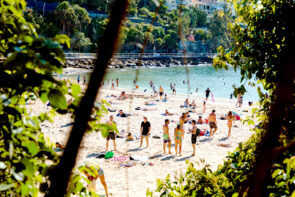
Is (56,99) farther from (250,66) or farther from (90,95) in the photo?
(250,66)

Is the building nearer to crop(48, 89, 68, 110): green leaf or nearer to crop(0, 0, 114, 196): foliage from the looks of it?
crop(0, 0, 114, 196): foliage

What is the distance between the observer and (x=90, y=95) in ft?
2.47

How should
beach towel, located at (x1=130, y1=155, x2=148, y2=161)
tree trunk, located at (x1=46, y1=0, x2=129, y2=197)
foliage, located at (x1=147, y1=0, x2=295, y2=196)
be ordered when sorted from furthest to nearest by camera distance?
beach towel, located at (x1=130, y1=155, x2=148, y2=161) < foliage, located at (x1=147, y1=0, x2=295, y2=196) < tree trunk, located at (x1=46, y1=0, x2=129, y2=197)

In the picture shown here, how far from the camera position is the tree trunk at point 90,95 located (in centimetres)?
73

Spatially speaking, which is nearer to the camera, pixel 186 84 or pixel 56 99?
pixel 56 99

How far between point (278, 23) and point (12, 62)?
2725 millimetres

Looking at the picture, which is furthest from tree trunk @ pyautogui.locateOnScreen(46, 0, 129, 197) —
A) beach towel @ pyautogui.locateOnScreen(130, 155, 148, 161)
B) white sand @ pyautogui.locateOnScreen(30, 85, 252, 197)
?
beach towel @ pyautogui.locateOnScreen(130, 155, 148, 161)

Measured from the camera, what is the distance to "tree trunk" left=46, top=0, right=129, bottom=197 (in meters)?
0.73

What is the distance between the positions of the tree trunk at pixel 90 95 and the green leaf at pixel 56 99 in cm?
45

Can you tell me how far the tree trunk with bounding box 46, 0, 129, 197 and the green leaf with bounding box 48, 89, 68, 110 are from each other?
1.47ft

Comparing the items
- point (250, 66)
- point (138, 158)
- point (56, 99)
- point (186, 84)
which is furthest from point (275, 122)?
point (186, 84)

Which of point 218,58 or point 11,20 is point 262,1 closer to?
point 218,58

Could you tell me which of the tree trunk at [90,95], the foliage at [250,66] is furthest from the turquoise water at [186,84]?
the tree trunk at [90,95]

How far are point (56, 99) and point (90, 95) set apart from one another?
1.62 ft
